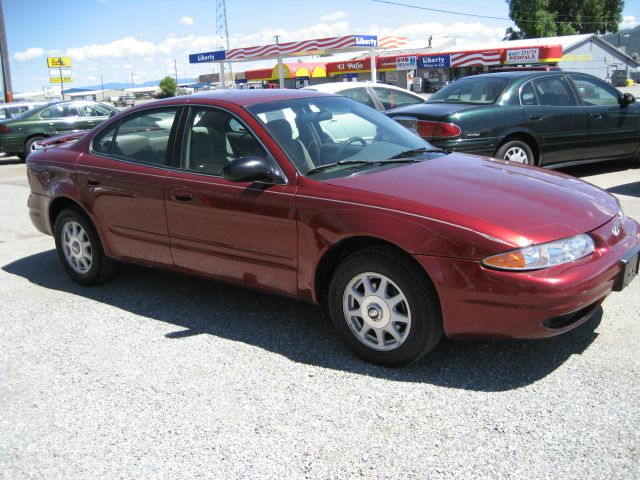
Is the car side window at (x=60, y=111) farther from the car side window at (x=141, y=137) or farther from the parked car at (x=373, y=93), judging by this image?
the car side window at (x=141, y=137)

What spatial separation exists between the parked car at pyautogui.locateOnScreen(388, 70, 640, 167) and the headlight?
15.4 ft

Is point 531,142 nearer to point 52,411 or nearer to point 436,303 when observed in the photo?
point 436,303

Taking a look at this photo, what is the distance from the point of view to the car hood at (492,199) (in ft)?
10.8

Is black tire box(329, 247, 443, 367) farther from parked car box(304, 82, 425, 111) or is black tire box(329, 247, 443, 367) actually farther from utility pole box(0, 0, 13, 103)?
utility pole box(0, 0, 13, 103)

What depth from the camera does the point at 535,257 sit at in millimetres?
3182

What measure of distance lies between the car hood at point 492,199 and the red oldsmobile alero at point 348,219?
0.04ft

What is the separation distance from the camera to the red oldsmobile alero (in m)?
3.25

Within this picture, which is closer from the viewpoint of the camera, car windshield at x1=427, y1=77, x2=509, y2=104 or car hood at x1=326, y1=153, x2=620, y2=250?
car hood at x1=326, y1=153, x2=620, y2=250

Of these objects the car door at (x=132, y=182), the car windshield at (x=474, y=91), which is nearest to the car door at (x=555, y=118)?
the car windshield at (x=474, y=91)

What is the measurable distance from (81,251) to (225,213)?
1.85 meters

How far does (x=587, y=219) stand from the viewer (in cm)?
352

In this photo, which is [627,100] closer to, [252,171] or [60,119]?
[252,171]

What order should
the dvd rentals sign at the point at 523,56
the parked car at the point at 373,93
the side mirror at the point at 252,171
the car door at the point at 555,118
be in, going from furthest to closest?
the dvd rentals sign at the point at 523,56
the parked car at the point at 373,93
the car door at the point at 555,118
the side mirror at the point at 252,171

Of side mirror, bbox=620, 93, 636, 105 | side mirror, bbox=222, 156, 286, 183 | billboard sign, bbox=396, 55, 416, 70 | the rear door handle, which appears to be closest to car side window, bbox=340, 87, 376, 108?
side mirror, bbox=620, 93, 636, 105
